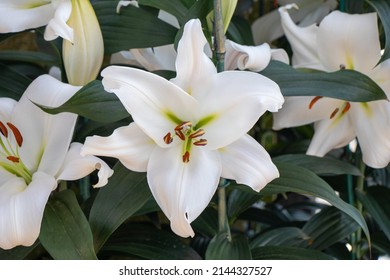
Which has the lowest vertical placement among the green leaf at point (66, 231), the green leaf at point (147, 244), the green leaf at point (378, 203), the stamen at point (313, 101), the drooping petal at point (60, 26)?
the green leaf at point (378, 203)

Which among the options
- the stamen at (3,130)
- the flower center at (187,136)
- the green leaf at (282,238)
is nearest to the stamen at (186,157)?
the flower center at (187,136)

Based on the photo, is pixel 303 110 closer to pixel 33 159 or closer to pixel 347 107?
pixel 347 107

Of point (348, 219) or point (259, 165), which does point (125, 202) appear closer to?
point (259, 165)

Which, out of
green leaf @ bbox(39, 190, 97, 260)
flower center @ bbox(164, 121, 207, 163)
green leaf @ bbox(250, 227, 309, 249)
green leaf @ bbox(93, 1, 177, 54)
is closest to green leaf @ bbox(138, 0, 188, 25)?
green leaf @ bbox(93, 1, 177, 54)

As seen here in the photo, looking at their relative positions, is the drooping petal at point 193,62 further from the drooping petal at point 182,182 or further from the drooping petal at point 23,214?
the drooping petal at point 23,214

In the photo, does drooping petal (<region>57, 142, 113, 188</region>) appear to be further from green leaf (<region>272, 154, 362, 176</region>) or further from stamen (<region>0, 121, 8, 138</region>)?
green leaf (<region>272, 154, 362, 176</region>)
